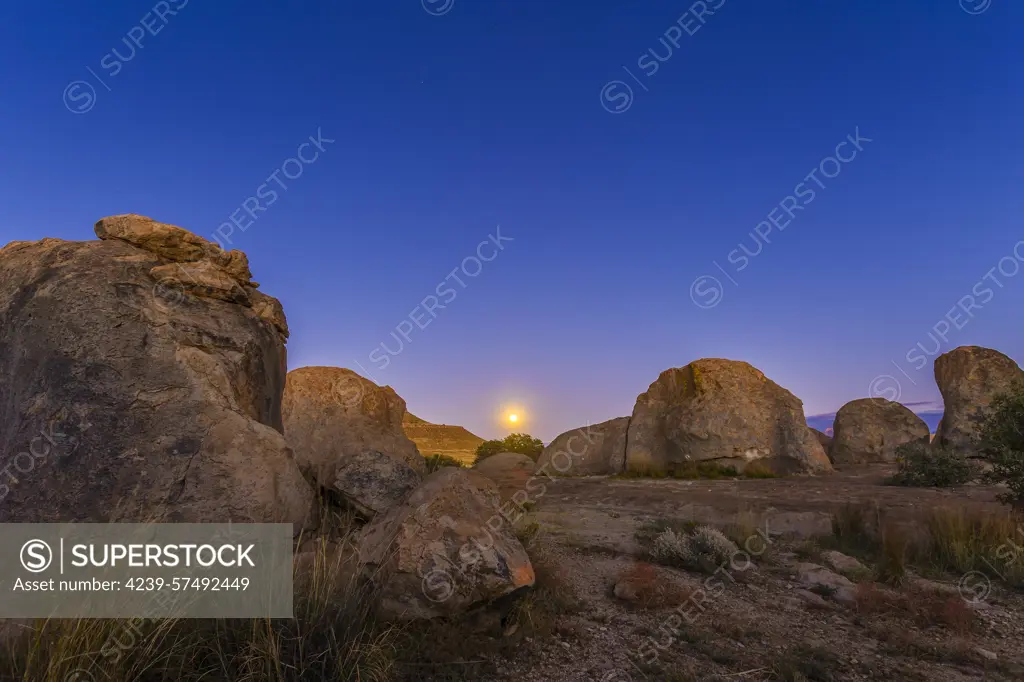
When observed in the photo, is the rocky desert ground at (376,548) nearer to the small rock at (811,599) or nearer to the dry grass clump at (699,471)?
the small rock at (811,599)

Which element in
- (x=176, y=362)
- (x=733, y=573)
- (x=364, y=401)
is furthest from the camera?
(x=364, y=401)

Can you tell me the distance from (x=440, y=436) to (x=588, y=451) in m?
30.1

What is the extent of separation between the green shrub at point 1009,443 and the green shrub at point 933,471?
4030 mm

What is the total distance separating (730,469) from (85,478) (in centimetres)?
1676

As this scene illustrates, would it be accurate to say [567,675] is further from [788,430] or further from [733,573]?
[788,430]

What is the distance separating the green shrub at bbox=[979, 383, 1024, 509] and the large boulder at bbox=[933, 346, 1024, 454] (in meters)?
9.68

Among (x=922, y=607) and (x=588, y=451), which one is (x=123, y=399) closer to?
(x=922, y=607)

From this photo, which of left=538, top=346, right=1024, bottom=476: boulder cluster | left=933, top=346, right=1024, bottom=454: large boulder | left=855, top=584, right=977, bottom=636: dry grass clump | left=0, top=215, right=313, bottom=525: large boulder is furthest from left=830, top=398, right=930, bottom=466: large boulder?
left=0, top=215, right=313, bottom=525: large boulder

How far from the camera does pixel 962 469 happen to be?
525 inches

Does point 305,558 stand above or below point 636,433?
below

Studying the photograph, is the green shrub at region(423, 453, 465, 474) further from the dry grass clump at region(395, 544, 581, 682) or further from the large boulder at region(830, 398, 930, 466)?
the large boulder at region(830, 398, 930, 466)

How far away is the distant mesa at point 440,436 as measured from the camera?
4547 cm

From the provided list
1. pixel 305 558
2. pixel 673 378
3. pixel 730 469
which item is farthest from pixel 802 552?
pixel 673 378

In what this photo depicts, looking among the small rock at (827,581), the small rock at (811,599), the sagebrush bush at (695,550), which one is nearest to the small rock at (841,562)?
the small rock at (827,581)
